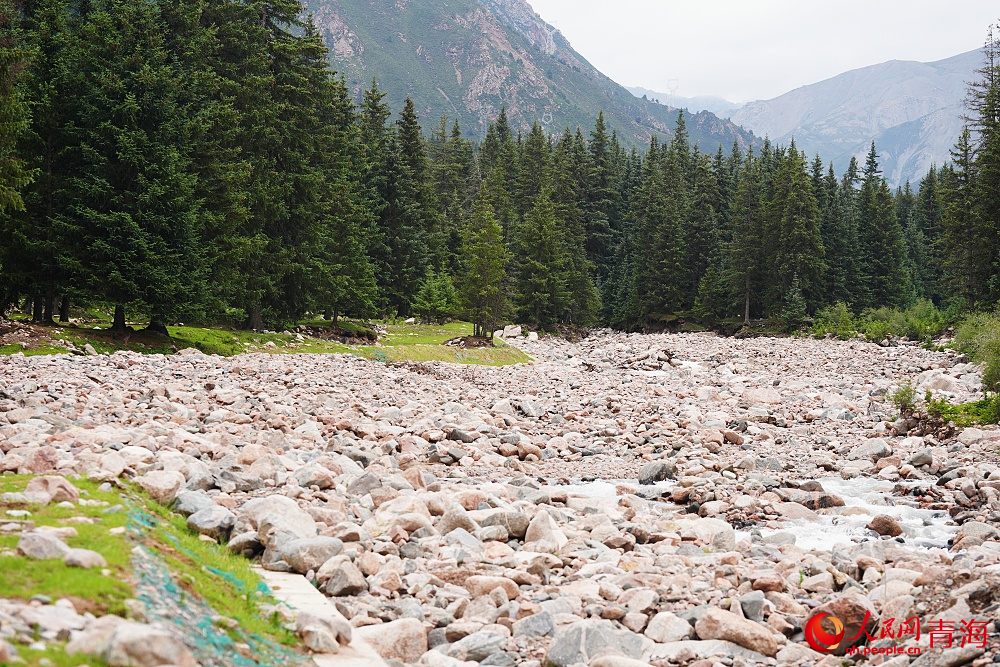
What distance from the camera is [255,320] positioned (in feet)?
96.5

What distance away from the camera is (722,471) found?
40.7 ft

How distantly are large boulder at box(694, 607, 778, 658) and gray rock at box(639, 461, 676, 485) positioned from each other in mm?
6381

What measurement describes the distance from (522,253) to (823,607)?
54455 mm

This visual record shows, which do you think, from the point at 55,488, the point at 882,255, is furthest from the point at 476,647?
the point at 882,255

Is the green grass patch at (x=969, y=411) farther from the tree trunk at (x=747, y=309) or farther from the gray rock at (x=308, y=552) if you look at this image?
the tree trunk at (x=747, y=309)

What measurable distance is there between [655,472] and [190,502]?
7958mm

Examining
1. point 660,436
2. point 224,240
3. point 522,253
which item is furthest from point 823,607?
point 522,253

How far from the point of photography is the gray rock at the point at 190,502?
7.11 meters

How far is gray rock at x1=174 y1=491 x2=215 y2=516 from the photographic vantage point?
7.11m

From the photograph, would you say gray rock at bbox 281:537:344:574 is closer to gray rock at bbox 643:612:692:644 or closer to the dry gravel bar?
the dry gravel bar

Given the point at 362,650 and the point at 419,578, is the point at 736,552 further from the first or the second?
the point at 362,650

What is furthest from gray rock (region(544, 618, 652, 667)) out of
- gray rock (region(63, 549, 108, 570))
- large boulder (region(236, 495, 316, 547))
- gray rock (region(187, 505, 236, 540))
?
gray rock (region(187, 505, 236, 540))

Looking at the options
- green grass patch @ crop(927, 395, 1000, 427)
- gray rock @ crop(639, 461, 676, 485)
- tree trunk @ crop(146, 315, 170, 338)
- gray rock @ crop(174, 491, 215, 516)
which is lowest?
gray rock @ crop(639, 461, 676, 485)

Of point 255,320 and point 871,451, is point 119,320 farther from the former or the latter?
point 871,451
